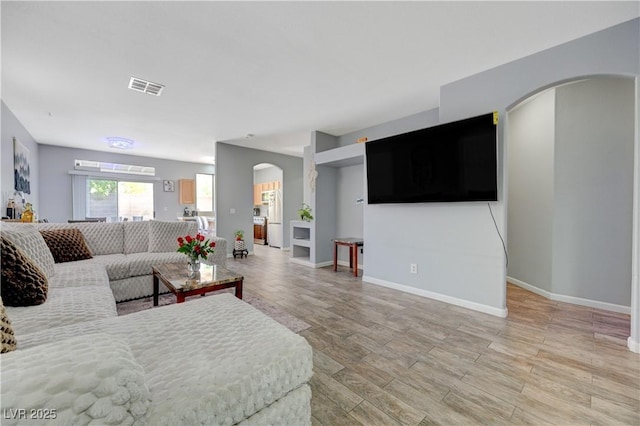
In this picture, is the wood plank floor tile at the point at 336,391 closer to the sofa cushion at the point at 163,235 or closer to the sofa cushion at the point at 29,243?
the sofa cushion at the point at 29,243

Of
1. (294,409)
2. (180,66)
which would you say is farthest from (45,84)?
(294,409)

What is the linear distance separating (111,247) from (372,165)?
3.72m

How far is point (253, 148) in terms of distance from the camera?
6.52 metres

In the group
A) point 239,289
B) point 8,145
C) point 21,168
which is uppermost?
point 8,145

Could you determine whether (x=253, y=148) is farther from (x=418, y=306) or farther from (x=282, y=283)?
(x=418, y=306)

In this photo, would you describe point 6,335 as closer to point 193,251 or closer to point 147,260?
point 193,251

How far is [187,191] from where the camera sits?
8.34 meters

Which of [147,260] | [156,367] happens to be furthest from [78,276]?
[156,367]

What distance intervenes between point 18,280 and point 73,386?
1528mm

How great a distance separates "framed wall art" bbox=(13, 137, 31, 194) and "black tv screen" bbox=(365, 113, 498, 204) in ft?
18.3

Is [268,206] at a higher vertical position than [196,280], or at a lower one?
higher

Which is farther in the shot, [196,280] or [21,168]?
[21,168]

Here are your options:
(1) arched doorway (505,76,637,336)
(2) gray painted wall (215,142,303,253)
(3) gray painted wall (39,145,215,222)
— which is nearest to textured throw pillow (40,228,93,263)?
(2) gray painted wall (215,142,303,253)

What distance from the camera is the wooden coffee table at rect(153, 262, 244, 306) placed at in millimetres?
2139
